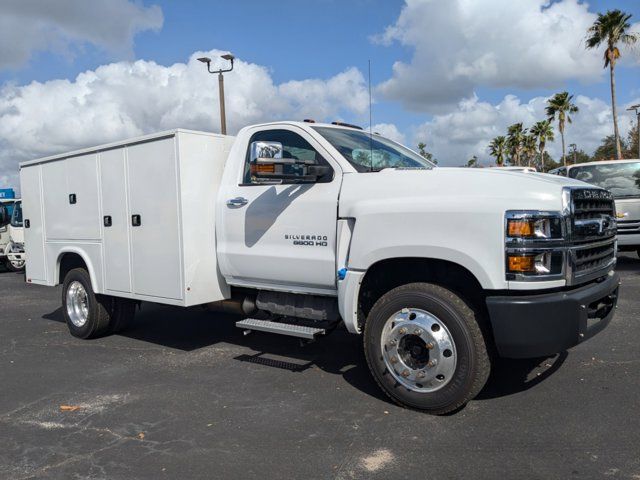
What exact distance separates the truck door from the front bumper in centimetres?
146

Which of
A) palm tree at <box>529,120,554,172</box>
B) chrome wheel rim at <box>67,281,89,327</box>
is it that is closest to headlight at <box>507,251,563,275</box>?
chrome wheel rim at <box>67,281,89,327</box>

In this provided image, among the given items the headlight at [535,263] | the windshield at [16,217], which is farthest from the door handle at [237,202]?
the windshield at [16,217]

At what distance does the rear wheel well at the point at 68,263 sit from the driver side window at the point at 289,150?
304 cm

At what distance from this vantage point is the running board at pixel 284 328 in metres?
4.90

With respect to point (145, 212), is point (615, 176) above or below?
above

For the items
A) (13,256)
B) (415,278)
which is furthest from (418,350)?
(13,256)

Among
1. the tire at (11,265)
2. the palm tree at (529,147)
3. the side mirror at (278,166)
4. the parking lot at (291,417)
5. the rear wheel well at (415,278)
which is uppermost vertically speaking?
the palm tree at (529,147)

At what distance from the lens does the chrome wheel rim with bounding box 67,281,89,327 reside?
7188 mm

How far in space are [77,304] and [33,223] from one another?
4.42ft

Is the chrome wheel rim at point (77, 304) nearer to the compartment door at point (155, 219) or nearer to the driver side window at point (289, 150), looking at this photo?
the compartment door at point (155, 219)

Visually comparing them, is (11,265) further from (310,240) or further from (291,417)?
(291,417)

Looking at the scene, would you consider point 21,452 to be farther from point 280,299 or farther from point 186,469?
point 280,299

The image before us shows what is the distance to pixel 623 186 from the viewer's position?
1201 centimetres

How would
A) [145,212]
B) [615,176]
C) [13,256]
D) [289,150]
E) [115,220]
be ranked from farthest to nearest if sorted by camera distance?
[13,256] < [615,176] < [115,220] < [145,212] < [289,150]
